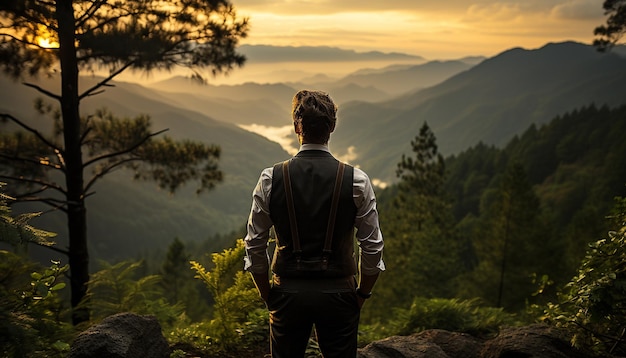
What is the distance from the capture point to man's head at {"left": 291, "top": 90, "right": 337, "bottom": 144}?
11.0ft

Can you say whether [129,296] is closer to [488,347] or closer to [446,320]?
[446,320]

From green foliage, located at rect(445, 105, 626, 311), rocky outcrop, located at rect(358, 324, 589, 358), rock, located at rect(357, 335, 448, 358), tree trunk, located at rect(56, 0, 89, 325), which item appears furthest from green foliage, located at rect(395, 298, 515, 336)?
tree trunk, located at rect(56, 0, 89, 325)

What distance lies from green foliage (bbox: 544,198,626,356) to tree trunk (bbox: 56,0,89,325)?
7.65 m

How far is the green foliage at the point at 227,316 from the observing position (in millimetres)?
5895

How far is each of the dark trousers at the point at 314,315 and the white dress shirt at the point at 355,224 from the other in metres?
0.21

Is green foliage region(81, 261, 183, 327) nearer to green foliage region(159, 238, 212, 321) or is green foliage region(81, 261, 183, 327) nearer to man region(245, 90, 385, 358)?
man region(245, 90, 385, 358)

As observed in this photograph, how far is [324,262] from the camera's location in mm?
3320

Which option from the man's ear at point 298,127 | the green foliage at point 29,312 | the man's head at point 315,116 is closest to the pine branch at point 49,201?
the green foliage at point 29,312

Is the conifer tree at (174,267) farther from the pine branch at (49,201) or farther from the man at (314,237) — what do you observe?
the man at (314,237)

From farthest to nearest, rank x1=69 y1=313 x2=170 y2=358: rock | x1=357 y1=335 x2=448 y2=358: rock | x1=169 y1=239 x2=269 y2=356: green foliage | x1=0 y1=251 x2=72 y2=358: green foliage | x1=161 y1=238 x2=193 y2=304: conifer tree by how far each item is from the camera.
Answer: x1=161 y1=238 x2=193 y2=304: conifer tree → x1=169 y1=239 x2=269 y2=356: green foliage → x1=357 y1=335 x2=448 y2=358: rock → x1=69 y1=313 x2=170 y2=358: rock → x1=0 y1=251 x2=72 y2=358: green foliage

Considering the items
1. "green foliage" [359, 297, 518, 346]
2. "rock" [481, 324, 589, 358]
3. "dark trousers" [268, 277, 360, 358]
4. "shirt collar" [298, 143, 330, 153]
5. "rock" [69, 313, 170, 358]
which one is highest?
"shirt collar" [298, 143, 330, 153]

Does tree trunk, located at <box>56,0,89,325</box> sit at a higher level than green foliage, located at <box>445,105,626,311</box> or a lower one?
higher

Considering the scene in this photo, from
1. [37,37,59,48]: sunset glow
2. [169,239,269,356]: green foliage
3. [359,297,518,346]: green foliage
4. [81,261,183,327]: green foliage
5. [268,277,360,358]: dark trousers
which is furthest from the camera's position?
[37,37,59,48]: sunset glow

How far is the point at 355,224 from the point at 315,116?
870 millimetres
